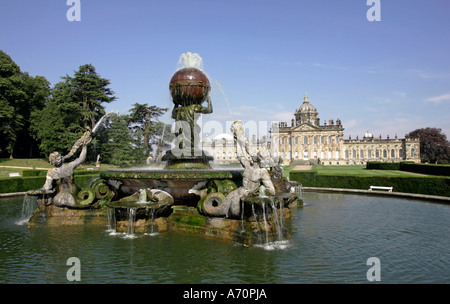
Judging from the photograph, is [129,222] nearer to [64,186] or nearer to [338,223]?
[64,186]

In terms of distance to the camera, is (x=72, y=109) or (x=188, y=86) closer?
(x=188, y=86)

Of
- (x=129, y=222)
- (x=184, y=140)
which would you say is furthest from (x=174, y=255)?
(x=184, y=140)

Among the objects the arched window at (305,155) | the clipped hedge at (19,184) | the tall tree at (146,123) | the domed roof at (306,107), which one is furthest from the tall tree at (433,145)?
the clipped hedge at (19,184)

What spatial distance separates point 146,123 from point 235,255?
33540 mm

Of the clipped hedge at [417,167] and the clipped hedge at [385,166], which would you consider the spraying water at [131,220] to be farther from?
the clipped hedge at [385,166]

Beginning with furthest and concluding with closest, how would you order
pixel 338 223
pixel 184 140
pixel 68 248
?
pixel 184 140 → pixel 338 223 → pixel 68 248

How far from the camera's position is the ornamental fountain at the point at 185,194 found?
24.9ft

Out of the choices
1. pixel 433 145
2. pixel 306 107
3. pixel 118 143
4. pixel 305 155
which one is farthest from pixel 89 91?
pixel 433 145

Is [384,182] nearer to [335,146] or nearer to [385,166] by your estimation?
[385,166]

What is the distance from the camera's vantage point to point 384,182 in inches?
691

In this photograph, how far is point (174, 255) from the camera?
21.0 feet

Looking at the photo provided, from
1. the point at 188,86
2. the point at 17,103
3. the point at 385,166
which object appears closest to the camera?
the point at 188,86

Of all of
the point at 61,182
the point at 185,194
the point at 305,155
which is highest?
the point at 305,155
